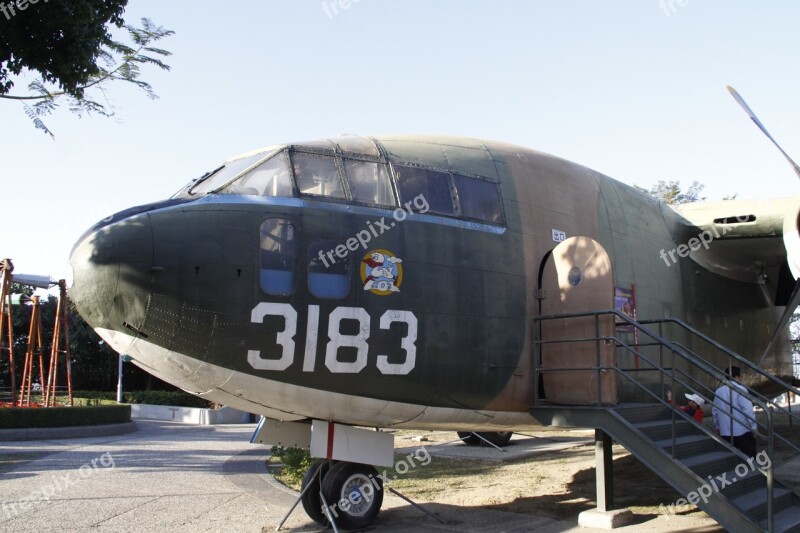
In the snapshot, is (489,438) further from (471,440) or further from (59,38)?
(59,38)

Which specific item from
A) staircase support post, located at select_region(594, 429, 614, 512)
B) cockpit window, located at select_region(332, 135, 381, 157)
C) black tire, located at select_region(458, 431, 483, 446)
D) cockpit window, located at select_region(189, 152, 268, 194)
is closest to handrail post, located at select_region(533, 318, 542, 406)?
staircase support post, located at select_region(594, 429, 614, 512)

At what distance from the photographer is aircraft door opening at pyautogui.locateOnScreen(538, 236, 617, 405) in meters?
8.18

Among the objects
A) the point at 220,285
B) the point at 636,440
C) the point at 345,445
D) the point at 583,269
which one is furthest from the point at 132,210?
the point at 636,440

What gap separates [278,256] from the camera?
7062 millimetres

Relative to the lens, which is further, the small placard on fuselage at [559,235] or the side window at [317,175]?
the small placard on fuselage at [559,235]

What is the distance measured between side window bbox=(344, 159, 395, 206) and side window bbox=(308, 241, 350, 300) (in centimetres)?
78

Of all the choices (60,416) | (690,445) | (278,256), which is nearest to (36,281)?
(60,416)

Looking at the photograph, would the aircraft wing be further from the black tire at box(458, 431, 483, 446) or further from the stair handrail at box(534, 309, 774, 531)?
the black tire at box(458, 431, 483, 446)

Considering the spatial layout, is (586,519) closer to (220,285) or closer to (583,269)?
(583,269)

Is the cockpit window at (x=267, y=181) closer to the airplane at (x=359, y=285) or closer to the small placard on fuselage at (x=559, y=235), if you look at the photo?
the airplane at (x=359, y=285)

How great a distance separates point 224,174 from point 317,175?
3.57ft

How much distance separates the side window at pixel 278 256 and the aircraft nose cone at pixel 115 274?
3.64 feet

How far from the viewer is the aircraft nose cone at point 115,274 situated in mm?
6414

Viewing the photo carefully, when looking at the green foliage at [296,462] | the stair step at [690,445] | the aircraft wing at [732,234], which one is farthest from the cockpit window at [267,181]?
the aircraft wing at [732,234]
